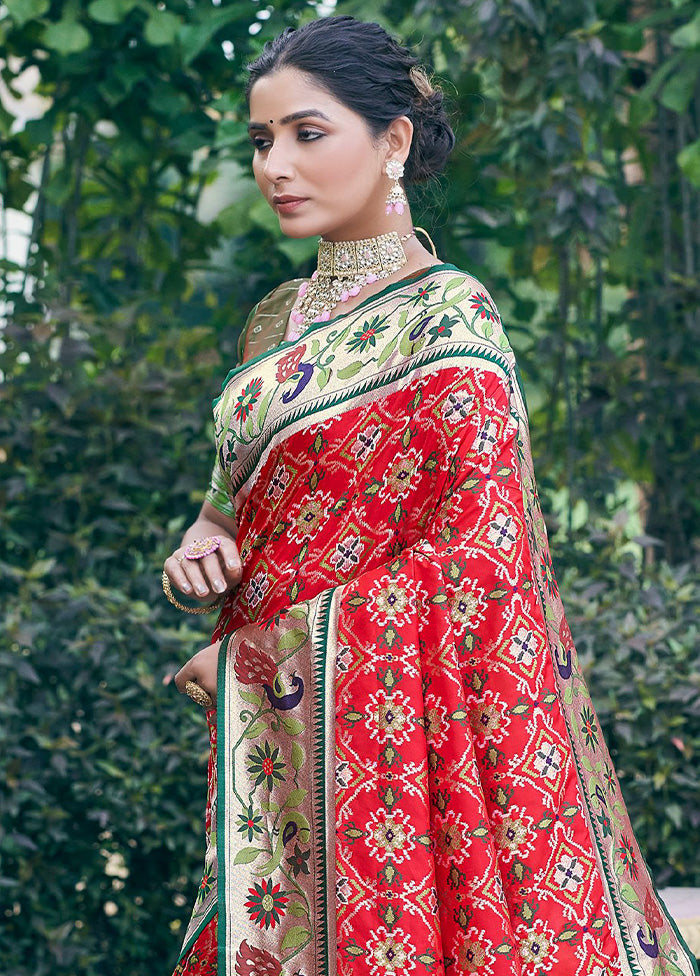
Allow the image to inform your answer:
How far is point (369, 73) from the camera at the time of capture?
1.66 metres

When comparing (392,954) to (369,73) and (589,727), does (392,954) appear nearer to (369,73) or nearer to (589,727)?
(589,727)

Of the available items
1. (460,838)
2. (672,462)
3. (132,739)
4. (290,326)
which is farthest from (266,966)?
(672,462)

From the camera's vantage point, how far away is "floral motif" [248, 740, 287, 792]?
4.94 ft

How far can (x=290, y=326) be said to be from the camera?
1777mm

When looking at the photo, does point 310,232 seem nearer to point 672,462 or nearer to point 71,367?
point 71,367

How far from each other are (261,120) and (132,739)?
1.64m

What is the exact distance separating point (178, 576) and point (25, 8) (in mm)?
2043

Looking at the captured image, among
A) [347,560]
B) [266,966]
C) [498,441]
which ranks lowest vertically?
[266,966]

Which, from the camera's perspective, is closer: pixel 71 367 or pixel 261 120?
pixel 261 120

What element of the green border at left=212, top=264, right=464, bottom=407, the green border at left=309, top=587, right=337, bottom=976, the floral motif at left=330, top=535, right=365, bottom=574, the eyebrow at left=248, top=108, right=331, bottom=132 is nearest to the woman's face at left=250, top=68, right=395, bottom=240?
the eyebrow at left=248, top=108, right=331, bottom=132

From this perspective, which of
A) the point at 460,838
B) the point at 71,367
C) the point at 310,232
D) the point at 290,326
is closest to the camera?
the point at 460,838

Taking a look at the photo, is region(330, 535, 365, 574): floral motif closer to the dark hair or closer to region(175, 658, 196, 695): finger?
region(175, 658, 196, 695): finger

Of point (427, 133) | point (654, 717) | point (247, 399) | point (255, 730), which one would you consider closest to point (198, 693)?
point (255, 730)

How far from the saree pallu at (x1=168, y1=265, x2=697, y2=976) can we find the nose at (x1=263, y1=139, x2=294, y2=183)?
0.20 m
